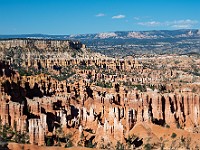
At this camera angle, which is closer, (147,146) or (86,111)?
(147,146)

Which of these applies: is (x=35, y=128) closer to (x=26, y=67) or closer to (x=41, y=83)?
(x=41, y=83)

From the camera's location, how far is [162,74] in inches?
7362

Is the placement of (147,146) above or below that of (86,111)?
below

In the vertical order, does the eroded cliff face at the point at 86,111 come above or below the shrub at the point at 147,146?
above

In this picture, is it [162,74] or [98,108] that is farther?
[162,74]

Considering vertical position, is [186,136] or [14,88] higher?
[14,88]

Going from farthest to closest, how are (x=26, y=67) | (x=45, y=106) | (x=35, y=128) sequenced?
(x=26, y=67), (x=45, y=106), (x=35, y=128)

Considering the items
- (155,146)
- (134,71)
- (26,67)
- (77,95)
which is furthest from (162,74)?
(155,146)

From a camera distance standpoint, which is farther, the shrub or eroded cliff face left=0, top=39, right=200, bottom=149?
eroded cliff face left=0, top=39, right=200, bottom=149

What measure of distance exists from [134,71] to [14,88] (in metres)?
94.4

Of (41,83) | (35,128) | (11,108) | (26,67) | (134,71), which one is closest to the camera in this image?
(35,128)

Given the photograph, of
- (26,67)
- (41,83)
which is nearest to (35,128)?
(41,83)

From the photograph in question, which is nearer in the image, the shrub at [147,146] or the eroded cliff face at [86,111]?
the shrub at [147,146]

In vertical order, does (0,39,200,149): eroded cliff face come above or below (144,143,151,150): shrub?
above
